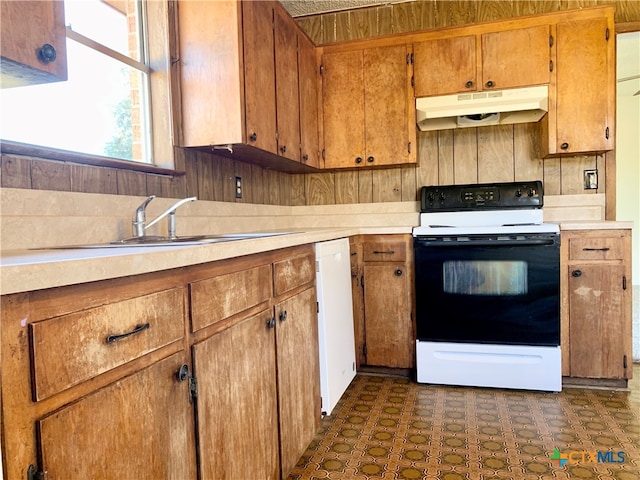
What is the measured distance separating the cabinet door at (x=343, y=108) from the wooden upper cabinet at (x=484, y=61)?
16.1 inches

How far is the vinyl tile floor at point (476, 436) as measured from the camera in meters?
1.76

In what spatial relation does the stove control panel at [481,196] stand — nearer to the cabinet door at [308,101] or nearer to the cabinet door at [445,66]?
the cabinet door at [445,66]

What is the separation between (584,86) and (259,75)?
6.44 feet

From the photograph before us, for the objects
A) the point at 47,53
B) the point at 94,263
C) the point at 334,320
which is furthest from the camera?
the point at 334,320

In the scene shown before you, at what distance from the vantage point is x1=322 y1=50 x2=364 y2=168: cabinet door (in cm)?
311

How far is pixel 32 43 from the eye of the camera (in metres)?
1.15

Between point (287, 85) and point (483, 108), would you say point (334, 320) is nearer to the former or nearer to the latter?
point (287, 85)

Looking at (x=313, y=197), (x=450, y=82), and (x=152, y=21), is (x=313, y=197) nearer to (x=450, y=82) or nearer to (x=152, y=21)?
(x=450, y=82)

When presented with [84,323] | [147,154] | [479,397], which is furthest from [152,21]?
[479,397]

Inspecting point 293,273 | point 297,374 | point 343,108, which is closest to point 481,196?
point 343,108

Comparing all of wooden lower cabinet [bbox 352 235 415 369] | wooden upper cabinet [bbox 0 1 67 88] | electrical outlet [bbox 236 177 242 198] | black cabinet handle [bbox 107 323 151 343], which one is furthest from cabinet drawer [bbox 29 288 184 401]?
wooden lower cabinet [bbox 352 235 415 369]

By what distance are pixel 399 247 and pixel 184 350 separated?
190 centimetres

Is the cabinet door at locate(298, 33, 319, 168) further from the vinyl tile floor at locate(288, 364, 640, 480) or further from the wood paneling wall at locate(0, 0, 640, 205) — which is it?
the vinyl tile floor at locate(288, 364, 640, 480)

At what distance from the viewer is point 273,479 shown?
1.53 metres
